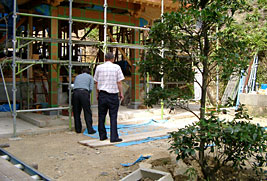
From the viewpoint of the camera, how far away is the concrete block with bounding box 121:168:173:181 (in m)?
3.75

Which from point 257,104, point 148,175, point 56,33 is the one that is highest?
point 56,33

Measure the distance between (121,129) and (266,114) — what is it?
5609 millimetres

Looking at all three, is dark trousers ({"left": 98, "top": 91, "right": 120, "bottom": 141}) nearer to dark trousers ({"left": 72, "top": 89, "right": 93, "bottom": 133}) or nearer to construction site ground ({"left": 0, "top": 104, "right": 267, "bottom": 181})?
construction site ground ({"left": 0, "top": 104, "right": 267, "bottom": 181})

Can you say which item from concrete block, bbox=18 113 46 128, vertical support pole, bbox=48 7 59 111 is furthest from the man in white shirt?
vertical support pole, bbox=48 7 59 111

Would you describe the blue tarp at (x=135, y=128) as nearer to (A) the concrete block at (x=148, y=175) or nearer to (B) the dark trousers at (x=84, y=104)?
(B) the dark trousers at (x=84, y=104)

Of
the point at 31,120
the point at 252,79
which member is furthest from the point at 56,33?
the point at 252,79

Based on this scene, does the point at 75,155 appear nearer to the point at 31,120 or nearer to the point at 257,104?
the point at 31,120

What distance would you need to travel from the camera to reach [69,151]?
570 cm

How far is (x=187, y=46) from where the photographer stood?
4305 millimetres

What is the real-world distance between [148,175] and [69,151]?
7.28 feet

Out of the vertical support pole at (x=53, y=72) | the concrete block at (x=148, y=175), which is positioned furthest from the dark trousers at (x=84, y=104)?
the concrete block at (x=148, y=175)

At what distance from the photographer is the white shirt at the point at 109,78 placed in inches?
241

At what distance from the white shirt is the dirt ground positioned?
118cm

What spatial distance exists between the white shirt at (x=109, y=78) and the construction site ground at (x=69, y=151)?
43.8 inches
